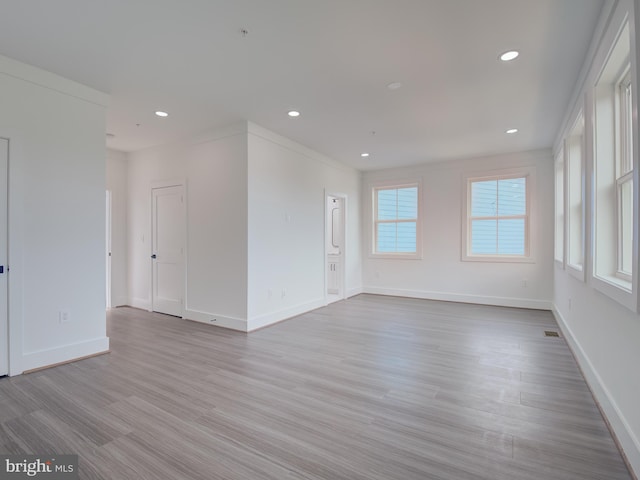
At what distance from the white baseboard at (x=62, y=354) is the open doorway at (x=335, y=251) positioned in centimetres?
354

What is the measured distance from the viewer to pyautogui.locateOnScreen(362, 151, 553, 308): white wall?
5.61 meters

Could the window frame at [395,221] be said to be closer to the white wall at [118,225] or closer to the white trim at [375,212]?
the white trim at [375,212]

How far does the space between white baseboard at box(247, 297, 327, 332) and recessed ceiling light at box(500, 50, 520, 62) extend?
387 centimetres

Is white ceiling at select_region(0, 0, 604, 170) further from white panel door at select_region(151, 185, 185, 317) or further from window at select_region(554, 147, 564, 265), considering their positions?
white panel door at select_region(151, 185, 185, 317)

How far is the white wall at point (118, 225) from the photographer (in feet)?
18.5

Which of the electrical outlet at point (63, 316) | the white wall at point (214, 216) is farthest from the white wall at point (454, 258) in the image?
the electrical outlet at point (63, 316)

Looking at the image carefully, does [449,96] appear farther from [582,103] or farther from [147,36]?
[147,36]

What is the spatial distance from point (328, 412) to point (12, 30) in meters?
3.60

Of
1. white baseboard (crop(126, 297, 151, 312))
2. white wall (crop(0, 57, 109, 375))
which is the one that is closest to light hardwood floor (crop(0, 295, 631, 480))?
white wall (crop(0, 57, 109, 375))

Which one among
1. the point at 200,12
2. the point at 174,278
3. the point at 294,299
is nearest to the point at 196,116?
the point at 200,12

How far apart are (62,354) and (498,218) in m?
6.63

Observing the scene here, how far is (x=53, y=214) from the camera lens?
3.12m

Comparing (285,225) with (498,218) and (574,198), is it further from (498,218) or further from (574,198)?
(498,218)

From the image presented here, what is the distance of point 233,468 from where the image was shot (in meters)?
1.71
